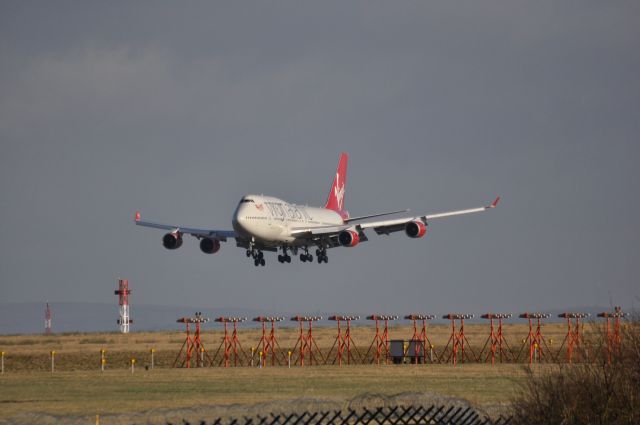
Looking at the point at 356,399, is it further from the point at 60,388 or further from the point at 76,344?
the point at 76,344

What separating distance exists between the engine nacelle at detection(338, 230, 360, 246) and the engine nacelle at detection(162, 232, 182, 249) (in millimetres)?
13172

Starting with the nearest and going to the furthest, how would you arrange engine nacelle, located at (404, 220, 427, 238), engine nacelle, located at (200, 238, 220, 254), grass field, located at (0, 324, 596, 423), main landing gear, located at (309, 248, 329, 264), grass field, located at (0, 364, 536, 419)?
grass field, located at (0, 324, 596, 423), grass field, located at (0, 364, 536, 419), engine nacelle, located at (404, 220, 427, 238), main landing gear, located at (309, 248, 329, 264), engine nacelle, located at (200, 238, 220, 254)

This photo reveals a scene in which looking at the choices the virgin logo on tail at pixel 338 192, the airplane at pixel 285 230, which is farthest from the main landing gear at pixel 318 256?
the virgin logo on tail at pixel 338 192

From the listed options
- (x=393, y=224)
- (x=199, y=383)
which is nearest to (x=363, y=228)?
(x=393, y=224)

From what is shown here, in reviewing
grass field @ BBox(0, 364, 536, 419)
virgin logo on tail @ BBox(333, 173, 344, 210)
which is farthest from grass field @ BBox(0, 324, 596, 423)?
virgin logo on tail @ BBox(333, 173, 344, 210)

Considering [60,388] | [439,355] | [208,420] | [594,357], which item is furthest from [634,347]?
[439,355]

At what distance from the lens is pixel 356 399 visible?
32.5m

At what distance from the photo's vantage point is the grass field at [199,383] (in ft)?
138

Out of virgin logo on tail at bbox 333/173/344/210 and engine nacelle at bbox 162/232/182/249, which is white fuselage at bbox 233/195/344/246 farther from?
virgin logo on tail at bbox 333/173/344/210

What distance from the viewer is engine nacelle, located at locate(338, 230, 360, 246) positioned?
291ft

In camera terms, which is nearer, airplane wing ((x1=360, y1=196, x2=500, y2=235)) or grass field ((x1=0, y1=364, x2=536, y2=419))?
grass field ((x1=0, y1=364, x2=536, y2=419))

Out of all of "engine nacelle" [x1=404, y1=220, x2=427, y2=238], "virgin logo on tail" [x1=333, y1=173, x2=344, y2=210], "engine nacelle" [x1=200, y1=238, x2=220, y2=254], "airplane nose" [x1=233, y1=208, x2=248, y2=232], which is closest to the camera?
"airplane nose" [x1=233, y1=208, x2=248, y2=232]

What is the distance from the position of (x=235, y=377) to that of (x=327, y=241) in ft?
118

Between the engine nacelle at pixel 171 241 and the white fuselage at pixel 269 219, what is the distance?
30.4ft
